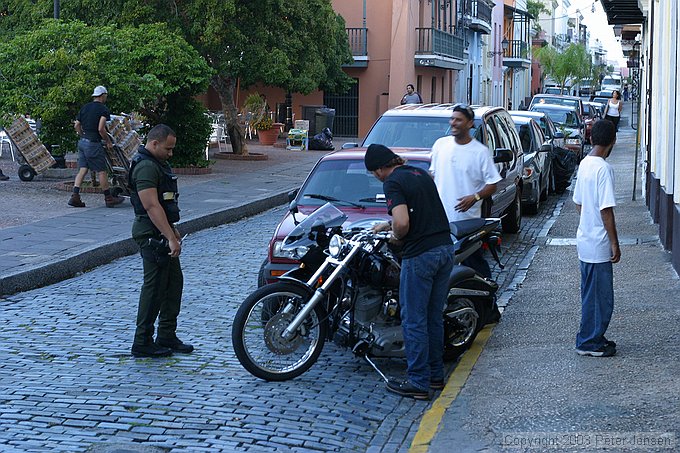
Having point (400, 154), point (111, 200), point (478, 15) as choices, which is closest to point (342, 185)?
point (400, 154)

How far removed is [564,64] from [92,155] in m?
75.2

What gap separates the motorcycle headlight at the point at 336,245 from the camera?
7328mm

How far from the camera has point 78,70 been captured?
18438mm

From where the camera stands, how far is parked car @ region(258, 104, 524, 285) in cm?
966

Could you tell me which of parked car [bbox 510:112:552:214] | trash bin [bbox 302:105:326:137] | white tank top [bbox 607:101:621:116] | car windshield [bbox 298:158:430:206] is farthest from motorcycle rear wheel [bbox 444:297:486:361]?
trash bin [bbox 302:105:326:137]

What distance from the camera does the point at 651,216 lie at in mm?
15852

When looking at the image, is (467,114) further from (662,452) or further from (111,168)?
(111,168)

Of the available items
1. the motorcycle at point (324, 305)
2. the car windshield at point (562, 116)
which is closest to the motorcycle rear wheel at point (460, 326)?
the motorcycle at point (324, 305)

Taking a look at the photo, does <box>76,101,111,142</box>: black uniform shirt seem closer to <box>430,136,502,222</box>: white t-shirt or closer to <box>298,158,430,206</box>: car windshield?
<box>298,158,430,206</box>: car windshield

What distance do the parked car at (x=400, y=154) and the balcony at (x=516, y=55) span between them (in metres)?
58.0

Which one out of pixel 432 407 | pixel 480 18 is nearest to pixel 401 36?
pixel 480 18

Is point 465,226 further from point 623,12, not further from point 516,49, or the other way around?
point 516,49

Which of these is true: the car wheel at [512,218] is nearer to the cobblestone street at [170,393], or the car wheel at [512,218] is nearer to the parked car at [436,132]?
the parked car at [436,132]

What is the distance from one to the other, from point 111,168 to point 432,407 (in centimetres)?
1145
